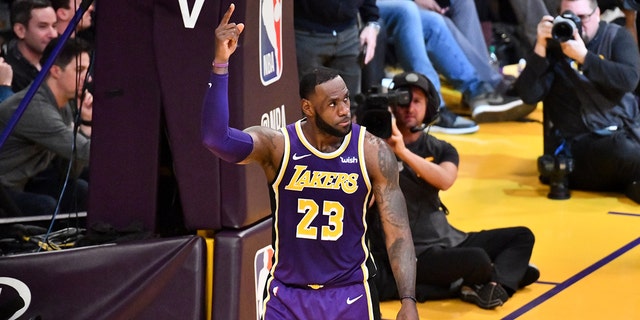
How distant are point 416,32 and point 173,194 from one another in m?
7.56

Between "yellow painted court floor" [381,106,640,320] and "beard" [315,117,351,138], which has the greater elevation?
"beard" [315,117,351,138]

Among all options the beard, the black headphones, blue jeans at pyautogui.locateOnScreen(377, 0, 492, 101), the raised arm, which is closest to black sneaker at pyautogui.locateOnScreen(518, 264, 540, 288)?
the black headphones

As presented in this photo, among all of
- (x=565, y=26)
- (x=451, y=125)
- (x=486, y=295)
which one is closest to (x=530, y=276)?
(x=486, y=295)

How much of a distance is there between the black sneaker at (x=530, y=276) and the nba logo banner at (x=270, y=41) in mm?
2388

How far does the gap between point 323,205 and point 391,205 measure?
0.32 metres

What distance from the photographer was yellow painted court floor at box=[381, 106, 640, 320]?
7094mm

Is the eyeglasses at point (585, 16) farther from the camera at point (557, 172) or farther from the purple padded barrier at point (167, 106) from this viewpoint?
the purple padded barrier at point (167, 106)

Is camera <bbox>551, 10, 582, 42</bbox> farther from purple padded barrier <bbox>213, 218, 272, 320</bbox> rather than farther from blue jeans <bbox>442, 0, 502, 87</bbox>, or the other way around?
purple padded barrier <bbox>213, 218, 272, 320</bbox>

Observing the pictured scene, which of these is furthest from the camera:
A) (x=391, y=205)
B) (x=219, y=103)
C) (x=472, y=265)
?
(x=472, y=265)

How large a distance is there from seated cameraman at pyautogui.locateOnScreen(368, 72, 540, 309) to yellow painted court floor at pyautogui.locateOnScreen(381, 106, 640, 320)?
3.8 inches

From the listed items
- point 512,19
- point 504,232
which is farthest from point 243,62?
point 512,19

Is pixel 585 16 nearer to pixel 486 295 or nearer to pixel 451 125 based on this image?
pixel 451 125

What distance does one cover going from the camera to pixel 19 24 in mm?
8133

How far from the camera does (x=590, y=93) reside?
9.80 metres
